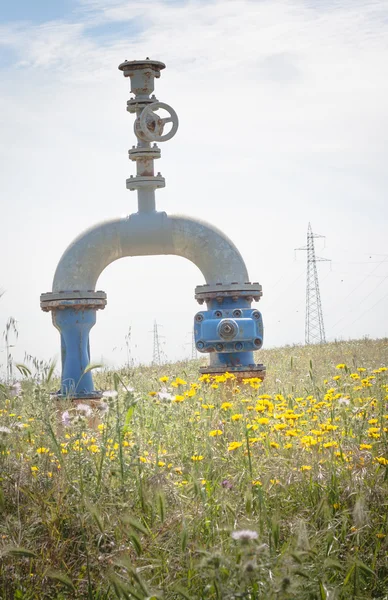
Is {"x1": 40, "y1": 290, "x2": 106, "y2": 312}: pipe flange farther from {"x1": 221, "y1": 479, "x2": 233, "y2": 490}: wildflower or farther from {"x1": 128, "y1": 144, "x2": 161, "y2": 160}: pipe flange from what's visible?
{"x1": 221, "y1": 479, "x2": 233, "y2": 490}: wildflower

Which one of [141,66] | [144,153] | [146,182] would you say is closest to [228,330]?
[146,182]

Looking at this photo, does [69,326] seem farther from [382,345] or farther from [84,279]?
[382,345]

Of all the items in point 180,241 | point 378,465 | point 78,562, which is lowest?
point 78,562

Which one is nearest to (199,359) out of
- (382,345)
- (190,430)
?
(382,345)

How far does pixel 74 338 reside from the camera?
28.6 ft

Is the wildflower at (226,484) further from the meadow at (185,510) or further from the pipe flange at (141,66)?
the pipe flange at (141,66)

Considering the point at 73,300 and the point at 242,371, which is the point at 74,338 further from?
the point at 242,371

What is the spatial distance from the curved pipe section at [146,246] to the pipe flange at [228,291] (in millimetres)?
62

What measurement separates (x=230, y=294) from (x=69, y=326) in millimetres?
1707

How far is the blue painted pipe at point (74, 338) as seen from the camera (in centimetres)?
871

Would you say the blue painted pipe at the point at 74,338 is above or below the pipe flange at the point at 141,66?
below

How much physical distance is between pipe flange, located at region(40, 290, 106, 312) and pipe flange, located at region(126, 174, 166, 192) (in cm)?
123

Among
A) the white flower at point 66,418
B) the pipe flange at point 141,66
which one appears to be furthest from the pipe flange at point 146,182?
the white flower at point 66,418

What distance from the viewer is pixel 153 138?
8.98 meters
